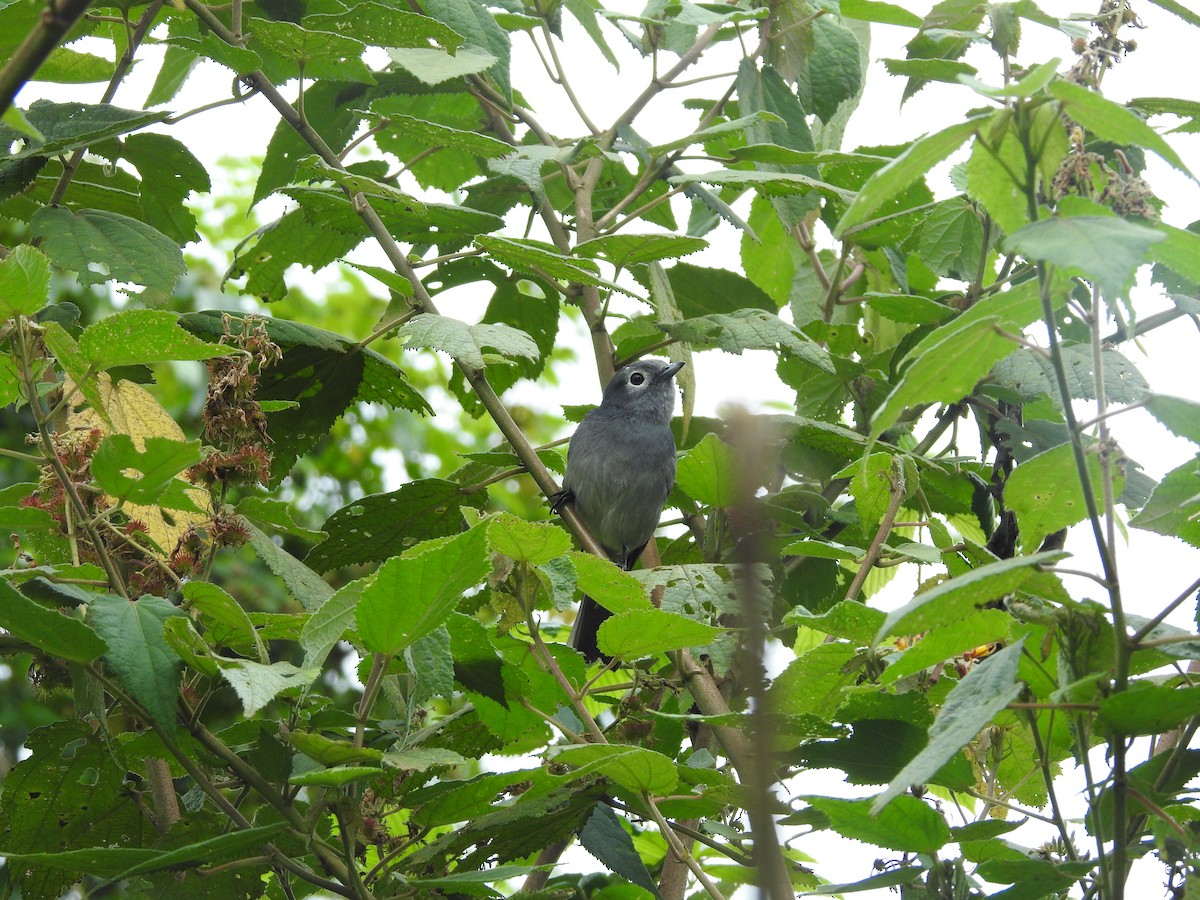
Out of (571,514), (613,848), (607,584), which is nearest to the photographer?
(607,584)

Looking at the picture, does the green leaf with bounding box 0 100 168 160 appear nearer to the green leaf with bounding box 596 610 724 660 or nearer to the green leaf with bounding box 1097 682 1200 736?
the green leaf with bounding box 596 610 724 660

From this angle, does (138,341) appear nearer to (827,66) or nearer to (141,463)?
(141,463)

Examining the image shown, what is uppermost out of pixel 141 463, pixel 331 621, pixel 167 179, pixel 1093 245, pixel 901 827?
pixel 167 179

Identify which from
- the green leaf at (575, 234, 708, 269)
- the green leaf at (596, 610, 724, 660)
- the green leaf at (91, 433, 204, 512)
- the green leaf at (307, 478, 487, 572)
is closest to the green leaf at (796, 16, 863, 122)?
the green leaf at (575, 234, 708, 269)

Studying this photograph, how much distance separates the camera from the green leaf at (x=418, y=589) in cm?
148

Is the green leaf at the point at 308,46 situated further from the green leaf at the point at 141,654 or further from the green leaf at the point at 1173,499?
the green leaf at the point at 1173,499

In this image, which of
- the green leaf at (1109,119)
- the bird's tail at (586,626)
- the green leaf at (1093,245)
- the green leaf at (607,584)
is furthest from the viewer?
the bird's tail at (586,626)

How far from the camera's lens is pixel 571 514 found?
2668 mm

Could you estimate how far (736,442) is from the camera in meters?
1.36

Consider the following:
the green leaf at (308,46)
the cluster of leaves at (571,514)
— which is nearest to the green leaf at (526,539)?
the cluster of leaves at (571,514)

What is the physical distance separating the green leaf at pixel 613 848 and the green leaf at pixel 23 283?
1.16m

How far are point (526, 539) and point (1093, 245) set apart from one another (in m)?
0.94

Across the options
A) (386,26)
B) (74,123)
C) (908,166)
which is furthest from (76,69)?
(908,166)

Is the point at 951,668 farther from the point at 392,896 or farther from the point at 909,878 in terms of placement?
the point at 392,896
